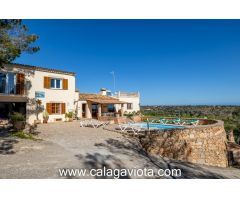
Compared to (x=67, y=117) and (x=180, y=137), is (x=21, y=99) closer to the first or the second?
(x=67, y=117)

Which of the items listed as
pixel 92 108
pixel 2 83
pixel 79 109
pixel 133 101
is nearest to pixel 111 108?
pixel 92 108

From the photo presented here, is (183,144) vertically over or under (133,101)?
under

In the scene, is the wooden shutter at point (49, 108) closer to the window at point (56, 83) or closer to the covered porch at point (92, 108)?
the window at point (56, 83)

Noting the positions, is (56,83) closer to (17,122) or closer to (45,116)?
(45,116)

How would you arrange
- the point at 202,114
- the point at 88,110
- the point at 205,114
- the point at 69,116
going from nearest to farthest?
the point at 69,116 < the point at 88,110 < the point at 202,114 < the point at 205,114

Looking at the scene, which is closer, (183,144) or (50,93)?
(183,144)

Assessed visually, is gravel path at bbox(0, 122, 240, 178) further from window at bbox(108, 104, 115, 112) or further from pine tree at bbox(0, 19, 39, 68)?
window at bbox(108, 104, 115, 112)

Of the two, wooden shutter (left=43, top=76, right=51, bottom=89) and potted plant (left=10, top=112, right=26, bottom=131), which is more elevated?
wooden shutter (left=43, top=76, right=51, bottom=89)

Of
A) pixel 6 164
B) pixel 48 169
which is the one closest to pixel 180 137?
pixel 48 169

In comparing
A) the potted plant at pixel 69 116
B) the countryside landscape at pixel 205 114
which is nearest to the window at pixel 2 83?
the potted plant at pixel 69 116

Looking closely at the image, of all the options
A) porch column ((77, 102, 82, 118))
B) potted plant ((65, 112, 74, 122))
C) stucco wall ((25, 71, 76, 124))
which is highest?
stucco wall ((25, 71, 76, 124))

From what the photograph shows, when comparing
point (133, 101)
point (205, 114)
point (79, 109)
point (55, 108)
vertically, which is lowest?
point (205, 114)

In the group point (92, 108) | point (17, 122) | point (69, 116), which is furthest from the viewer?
point (92, 108)

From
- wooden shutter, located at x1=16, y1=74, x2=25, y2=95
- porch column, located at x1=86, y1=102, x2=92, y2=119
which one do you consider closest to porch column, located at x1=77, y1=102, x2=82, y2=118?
porch column, located at x1=86, y1=102, x2=92, y2=119
